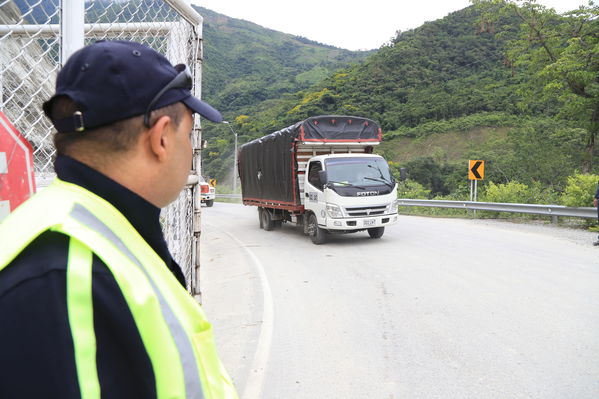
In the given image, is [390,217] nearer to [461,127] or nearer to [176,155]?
[176,155]

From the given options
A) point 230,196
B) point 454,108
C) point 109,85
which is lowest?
point 230,196

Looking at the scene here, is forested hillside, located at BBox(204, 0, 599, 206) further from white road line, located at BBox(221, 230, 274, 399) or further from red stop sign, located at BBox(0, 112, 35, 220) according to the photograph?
red stop sign, located at BBox(0, 112, 35, 220)

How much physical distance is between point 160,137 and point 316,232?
10.4 meters

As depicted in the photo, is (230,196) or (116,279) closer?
(116,279)

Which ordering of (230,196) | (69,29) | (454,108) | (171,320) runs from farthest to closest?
(454,108)
(230,196)
(69,29)
(171,320)

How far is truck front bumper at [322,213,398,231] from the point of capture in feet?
34.8

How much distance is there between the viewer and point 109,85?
1.07 meters

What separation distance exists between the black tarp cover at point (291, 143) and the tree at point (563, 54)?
954 centimetres

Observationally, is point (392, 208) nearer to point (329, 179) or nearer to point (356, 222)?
point (356, 222)

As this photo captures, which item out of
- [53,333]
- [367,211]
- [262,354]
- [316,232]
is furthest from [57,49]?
[316,232]

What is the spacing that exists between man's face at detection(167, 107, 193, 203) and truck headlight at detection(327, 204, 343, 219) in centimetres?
934

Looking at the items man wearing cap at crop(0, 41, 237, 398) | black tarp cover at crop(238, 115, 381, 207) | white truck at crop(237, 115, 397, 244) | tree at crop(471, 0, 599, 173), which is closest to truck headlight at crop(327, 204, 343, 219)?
white truck at crop(237, 115, 397, 244)

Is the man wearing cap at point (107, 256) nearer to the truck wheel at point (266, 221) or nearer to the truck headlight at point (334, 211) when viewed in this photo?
the truck headlight at point (334, 211)

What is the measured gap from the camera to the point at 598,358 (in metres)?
4.07
